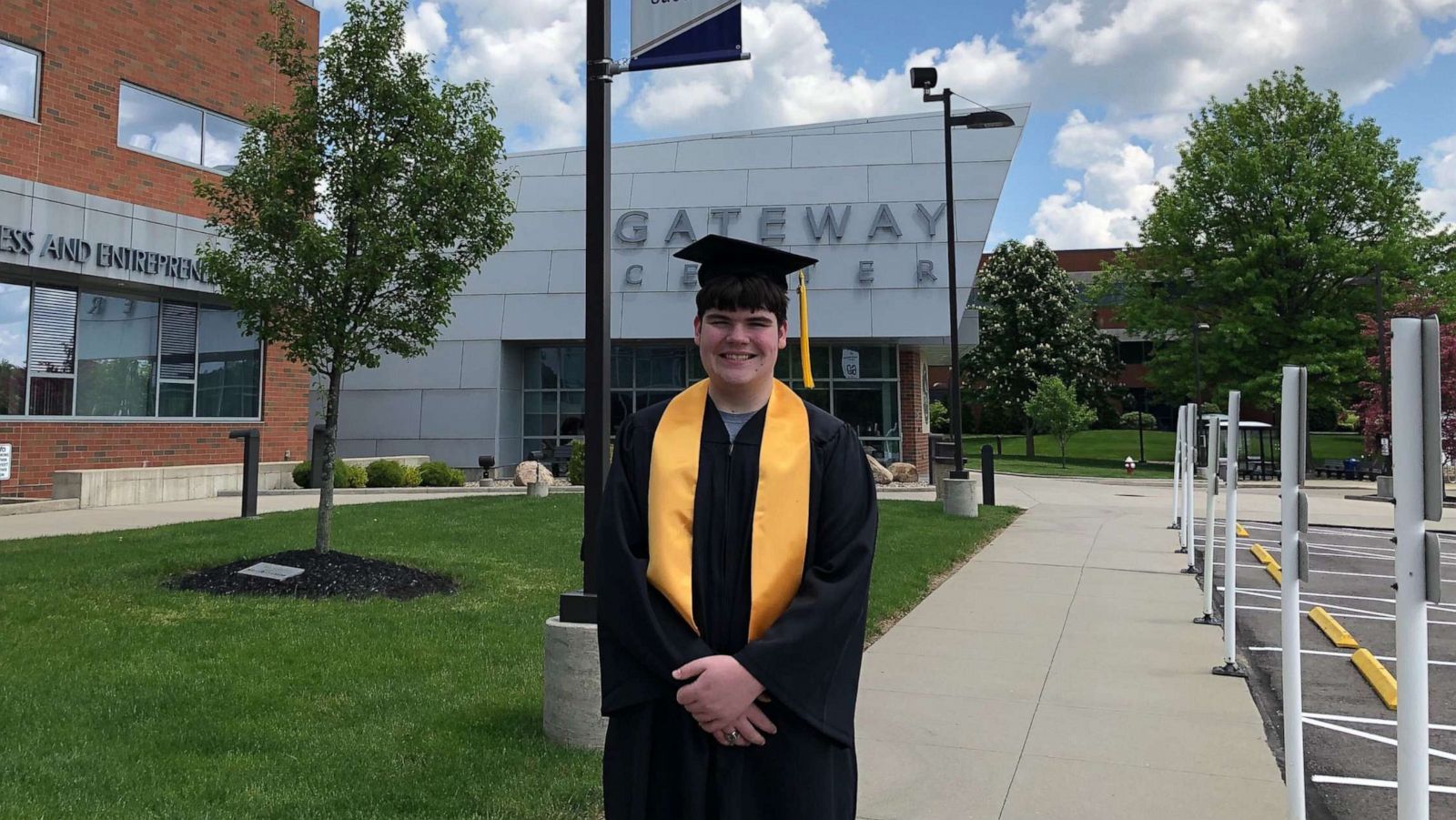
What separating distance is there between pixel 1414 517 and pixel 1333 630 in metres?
5.85

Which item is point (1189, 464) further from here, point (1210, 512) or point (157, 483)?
point (157, 483)

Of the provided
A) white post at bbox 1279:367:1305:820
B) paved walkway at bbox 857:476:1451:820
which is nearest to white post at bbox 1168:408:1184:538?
paved walkway at bbox 857:476:1451:820

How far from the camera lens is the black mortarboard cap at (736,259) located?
2.52 meters

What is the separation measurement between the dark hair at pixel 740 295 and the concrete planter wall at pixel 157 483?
52.6 feet

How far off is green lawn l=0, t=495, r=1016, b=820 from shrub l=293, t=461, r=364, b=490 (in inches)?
399

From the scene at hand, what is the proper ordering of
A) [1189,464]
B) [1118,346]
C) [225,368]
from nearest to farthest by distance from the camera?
[1189,464] → [225,368] → [1118,346]

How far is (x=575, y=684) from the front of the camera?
14.1ft

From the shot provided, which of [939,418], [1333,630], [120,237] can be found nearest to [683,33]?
[1333,630]

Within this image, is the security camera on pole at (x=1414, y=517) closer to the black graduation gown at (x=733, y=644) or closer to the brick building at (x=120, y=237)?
the black graduation gown at (x=733, y=644)

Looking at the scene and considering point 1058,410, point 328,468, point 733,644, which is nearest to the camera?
point 733,644

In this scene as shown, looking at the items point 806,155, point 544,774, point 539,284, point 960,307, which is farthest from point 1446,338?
point 544,774

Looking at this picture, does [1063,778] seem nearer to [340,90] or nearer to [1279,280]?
[340,90]

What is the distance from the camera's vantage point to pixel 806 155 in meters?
24.9

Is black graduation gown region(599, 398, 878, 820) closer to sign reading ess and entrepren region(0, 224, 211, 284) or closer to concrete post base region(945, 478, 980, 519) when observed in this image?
concrete post base region(945, 478, 980, 519)
